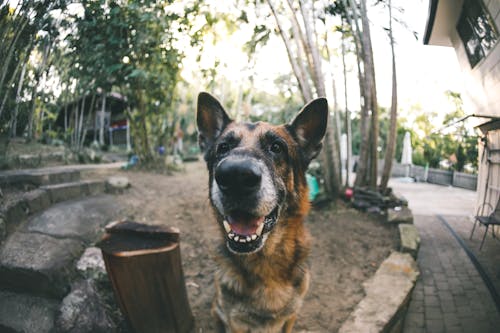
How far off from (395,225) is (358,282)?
2.14m

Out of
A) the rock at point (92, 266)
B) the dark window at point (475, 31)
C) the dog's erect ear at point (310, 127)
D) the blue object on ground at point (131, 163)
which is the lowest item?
the rock at point (92, 266)

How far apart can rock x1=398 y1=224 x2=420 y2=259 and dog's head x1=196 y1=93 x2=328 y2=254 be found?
2747 mm

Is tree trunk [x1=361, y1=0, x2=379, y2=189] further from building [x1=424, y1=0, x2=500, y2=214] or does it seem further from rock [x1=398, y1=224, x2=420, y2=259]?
rock [x1=398, y1=224, x2=420, y2=259]

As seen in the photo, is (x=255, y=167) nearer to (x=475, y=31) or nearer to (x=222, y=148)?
(x=222, y=148)

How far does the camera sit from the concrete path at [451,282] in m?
2.80

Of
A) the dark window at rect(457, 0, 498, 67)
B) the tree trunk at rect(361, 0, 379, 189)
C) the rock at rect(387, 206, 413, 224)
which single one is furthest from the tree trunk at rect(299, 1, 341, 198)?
the dark window at rect(457, 0, 498, 67)

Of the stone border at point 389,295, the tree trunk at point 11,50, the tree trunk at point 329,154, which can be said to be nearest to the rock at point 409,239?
the stone border at point 389,295

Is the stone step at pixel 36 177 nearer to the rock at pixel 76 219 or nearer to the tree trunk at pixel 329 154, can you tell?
the rock at pixel 76 219

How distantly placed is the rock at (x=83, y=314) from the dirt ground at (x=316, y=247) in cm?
102

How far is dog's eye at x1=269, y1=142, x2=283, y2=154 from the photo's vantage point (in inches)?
98.0

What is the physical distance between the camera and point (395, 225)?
5457mm

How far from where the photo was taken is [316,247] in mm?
4793

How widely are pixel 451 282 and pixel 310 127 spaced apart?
118 inches

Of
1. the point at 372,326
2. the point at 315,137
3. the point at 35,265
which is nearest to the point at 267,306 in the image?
the point at 372,326
